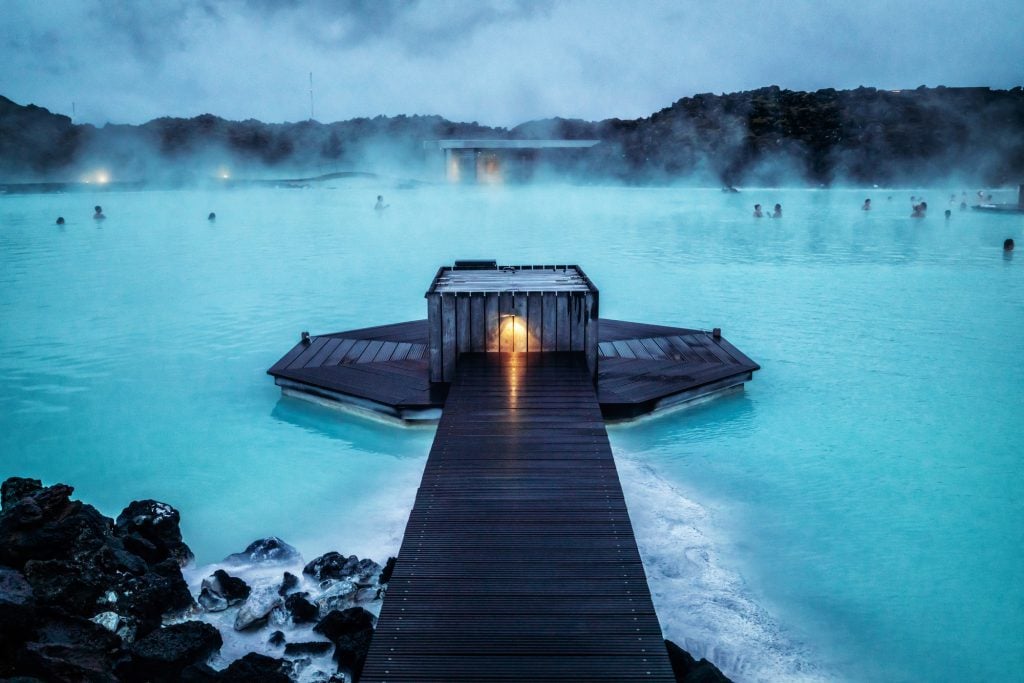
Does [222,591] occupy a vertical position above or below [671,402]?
below

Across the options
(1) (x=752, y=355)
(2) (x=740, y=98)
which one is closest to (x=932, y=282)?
(1) (x=752, y=355)

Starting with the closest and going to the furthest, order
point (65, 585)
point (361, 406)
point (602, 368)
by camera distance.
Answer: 1. point (65, 585)
2. point (361, 406)
3. point (602, 368)

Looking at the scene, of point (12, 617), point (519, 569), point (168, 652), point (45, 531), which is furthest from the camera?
point (45, 531)

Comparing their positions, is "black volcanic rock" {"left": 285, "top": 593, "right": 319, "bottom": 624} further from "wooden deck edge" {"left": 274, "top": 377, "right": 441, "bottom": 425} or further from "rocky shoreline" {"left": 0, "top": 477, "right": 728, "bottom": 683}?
"wooden deck edge" {"left": 274, "top": 377, "right": 441, "bottom": 425}

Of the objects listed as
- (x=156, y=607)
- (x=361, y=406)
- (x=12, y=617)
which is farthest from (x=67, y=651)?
(x=361, y=406)

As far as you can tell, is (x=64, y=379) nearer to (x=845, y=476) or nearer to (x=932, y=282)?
(x=845, y=476)

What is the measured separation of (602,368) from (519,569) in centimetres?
541

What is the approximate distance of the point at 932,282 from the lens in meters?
20.7

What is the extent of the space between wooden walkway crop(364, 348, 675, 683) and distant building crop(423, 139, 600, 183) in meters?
59.3

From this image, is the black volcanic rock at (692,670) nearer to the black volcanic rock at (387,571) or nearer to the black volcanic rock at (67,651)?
the black volcanic rock at (387,571)

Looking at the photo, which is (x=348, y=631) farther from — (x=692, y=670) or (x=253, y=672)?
(x=692, y=670)

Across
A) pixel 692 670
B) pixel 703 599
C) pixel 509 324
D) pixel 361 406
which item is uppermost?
pixel 509 324

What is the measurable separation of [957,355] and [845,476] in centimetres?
649

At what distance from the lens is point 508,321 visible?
28.7 feet
